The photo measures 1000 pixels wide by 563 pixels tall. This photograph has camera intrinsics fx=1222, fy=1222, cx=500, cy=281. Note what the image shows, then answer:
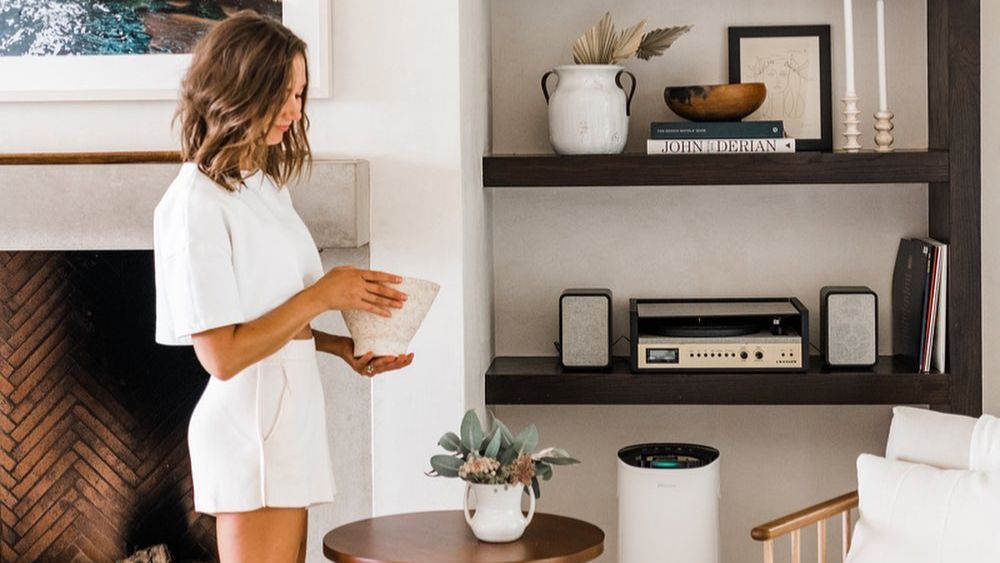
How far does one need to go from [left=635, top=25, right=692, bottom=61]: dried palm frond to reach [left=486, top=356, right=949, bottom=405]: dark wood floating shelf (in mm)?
776

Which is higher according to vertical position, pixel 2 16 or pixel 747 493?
pixel 2 16

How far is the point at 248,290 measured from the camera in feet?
6.23

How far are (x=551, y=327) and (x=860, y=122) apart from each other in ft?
3.08

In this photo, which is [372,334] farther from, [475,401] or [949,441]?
[949,441]

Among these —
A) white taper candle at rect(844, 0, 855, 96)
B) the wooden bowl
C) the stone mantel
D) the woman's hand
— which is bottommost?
the woman's hand

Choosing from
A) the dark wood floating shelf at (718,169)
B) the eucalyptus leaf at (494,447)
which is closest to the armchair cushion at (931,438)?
the dark wood floating shelf at (718,169)

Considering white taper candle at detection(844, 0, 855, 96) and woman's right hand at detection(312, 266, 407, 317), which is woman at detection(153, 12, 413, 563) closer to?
woman's right hand at detection(312, 266, 407, 317)

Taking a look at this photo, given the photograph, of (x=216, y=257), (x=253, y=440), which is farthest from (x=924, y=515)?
(x=216, y=257)

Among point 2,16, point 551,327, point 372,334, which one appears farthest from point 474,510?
point 2,16

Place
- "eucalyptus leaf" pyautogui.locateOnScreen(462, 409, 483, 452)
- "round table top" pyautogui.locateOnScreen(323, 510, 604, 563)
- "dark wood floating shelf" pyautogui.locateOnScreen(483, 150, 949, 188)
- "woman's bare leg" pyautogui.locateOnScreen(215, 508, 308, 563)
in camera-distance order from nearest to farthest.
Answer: "woman's bare leg" pyautogui.locateOnScreen(215, 508, 308, 563), "round table top" pyautogui.locateOnScreen(323, 510, 604, 563), "eucalyptus leaf" pyautogui.locateOnScreen(462, 409, 483, 452), "dark wood floating shelf" pyautogui.locateOnScreen(483, 150, 949, 188)

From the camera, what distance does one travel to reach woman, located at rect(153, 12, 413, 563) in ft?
6.02

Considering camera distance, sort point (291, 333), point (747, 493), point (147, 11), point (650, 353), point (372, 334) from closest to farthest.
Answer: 1. point (291, 333)
2. point (372, 334)
3. point (147, 11)
4. point (650, 353)
5. point (747, 493)

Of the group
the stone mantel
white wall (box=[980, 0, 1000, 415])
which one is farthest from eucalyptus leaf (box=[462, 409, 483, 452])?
white wall (box=[980, 0, 1000, 415])

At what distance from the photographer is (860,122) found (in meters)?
3.05
